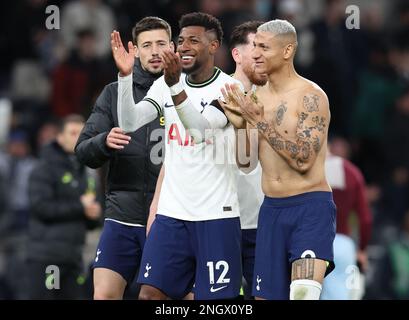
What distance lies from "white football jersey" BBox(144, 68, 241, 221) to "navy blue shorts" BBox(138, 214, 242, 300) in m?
0.08

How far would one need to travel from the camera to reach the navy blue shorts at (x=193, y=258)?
34.2ft

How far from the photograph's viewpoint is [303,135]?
33.1ft

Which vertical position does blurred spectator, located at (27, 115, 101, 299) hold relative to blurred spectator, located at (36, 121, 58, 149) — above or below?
below

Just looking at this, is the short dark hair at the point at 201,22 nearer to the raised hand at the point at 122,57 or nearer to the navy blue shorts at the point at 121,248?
the raised hand at the point at 122,57

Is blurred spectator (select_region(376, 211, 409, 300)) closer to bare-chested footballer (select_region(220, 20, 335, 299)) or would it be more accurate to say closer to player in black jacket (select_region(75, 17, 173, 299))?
player in black jacket (select_region(75, 17, 173, 299))

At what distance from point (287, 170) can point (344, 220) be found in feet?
13.5

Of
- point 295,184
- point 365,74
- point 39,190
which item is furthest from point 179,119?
point 365,74

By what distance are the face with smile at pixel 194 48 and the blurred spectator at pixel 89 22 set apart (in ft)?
25.0

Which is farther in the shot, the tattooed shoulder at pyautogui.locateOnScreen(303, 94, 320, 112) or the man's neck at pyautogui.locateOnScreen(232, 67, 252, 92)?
the man's neck at pyautogui.locateOnScreen(232, 67, 252, 92)

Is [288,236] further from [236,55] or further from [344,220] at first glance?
[344,220]

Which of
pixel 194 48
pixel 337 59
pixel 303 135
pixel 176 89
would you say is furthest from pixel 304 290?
pixel 337 59

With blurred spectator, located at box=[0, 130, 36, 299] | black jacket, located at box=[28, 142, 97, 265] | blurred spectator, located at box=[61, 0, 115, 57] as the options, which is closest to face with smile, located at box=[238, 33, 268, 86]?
black jacket, located at box=[28, 142, 97, 265]

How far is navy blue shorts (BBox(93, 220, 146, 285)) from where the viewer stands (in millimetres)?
11031

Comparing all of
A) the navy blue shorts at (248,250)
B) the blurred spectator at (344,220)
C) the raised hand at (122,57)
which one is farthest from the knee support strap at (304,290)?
the blurred spectator at (344,220)
